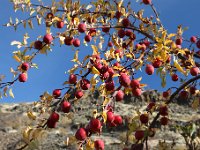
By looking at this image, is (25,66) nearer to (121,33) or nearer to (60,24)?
(60,24)

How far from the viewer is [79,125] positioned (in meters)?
15.0

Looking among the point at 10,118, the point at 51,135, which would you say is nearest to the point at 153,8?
the point at 51,135

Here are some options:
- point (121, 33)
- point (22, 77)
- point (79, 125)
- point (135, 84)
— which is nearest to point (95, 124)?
point (135, 84)

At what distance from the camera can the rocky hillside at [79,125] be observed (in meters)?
12.8

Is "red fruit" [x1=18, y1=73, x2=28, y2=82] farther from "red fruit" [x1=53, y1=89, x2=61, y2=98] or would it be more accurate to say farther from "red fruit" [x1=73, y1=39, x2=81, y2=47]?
"red fruit" [x1=73, y1=39, x2=81, y2=47]

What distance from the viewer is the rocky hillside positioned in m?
12.8

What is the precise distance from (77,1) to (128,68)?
138 cm

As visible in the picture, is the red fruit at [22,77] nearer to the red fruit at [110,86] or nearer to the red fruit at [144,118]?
the red fruit at [110,86]

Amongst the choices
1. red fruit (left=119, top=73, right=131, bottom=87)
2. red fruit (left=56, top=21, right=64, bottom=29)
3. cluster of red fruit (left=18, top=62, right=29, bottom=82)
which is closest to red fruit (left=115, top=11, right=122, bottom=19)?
red fruit (left=56, top=21, right=64, bottom=29)

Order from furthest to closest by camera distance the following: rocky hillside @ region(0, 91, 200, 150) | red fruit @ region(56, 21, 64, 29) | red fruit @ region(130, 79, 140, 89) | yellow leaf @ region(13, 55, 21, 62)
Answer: rocky hillside @ region(0, 91, 200, 150) < red fruit @ region(56, 21, 64, 29) < yellow leaf @ region(13, 55, 21, 62) < red fruit @ region(130, 79, 140, 89)

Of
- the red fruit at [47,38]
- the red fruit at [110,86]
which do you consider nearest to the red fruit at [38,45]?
the red fruit at [47,38]

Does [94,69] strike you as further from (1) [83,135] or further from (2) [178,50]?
(2) [178,50]

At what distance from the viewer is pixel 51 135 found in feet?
45.5

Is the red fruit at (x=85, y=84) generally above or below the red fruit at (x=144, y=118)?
above
